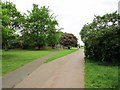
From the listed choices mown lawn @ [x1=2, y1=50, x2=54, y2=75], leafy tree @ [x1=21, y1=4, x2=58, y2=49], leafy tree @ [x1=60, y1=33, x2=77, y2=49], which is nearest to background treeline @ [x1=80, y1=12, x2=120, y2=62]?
mown lawn @ [x1=2, y1=50, x2=54, y2=75]

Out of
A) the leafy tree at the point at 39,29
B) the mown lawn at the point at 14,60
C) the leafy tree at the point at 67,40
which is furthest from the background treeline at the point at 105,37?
the leafy tree at the point at 67,40

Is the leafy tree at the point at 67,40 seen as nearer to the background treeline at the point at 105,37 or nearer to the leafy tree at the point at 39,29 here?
the leafy tree at the point at 39,29

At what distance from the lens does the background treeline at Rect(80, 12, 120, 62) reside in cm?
1978

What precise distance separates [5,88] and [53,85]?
6.55 ft

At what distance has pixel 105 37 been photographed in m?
20.2

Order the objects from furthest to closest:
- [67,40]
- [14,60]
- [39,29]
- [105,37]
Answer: [67,40] → [39,29] → [14,60] → [105,37]

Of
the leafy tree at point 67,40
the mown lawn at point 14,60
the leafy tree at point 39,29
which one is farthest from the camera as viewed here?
the leafy tree at point 67,40

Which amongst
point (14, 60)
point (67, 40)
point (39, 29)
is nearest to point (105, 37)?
point (14, 60)

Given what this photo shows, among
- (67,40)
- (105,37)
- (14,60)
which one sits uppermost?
(67,40)

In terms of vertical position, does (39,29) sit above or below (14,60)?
above

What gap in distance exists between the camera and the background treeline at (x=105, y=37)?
19781 mm

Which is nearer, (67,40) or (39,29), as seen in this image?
(39,29)

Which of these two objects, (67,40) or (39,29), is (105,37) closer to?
(39,29)

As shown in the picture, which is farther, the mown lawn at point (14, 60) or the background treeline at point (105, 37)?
the background treeline at point (105, 37)
